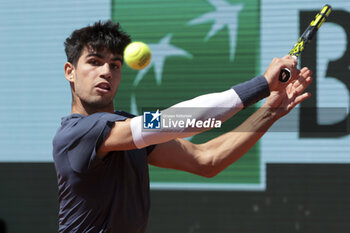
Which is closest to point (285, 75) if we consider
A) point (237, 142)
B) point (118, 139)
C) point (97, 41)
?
point (237, 142)

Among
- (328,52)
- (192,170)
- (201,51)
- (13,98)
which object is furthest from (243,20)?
(192,170)

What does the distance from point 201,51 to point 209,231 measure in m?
2.55

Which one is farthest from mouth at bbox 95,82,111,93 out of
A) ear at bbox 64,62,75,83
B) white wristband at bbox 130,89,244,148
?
white wristband at bbox 130,89,244,148

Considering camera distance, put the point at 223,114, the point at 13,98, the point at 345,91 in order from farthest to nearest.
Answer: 1. the point at 13,98
2. the point at 345,91
3. the point at 223,114

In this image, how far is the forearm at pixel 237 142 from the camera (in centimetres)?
300

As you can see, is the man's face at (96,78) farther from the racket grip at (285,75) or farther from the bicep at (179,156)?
the racket grip at (285,75)

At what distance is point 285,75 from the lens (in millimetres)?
2611

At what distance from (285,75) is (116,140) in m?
0.93

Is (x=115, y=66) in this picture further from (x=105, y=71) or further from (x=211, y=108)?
(x=211, y=108)

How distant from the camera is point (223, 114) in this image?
2605 mm

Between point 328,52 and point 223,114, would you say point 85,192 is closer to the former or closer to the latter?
point 223,114

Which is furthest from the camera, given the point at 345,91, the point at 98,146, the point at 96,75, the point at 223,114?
the point at 345,91

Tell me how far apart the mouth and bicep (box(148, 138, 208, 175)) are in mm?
503

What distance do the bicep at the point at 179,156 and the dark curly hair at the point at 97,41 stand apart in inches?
26.5
